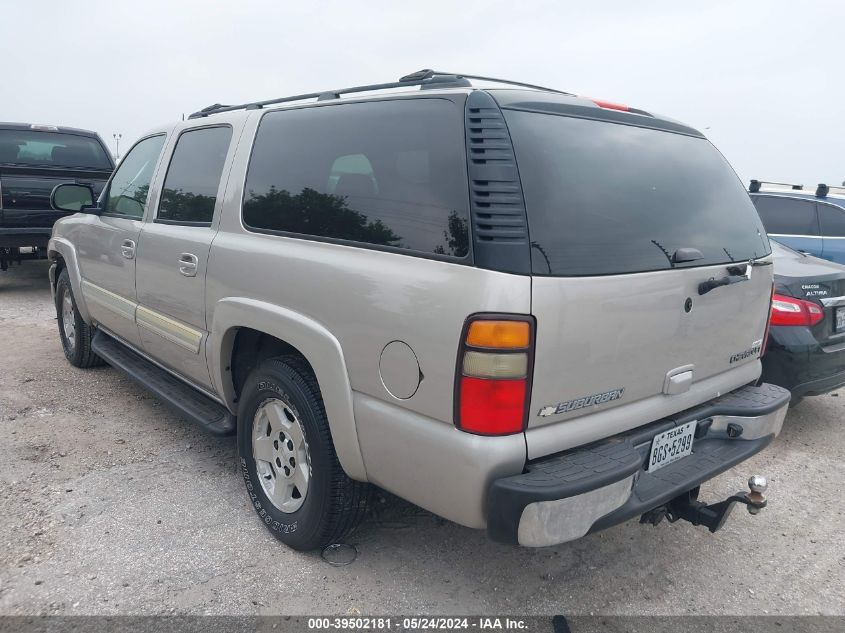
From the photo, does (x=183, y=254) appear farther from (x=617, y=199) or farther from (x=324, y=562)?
(x=617, y=199)

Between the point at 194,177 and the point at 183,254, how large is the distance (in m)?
0.47

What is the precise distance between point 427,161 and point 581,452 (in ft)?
3.71

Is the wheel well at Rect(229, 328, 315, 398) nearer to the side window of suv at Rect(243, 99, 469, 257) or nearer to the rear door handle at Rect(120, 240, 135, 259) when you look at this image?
the side window of suv at Rect(243, 99, 469, 257)

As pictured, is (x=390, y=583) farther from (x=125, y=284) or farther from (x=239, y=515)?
(x=125, y=284)

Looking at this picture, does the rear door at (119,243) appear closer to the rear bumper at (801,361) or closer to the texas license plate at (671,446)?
the texas license plate at (671,446)

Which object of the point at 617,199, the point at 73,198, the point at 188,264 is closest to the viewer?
the point at 617,199

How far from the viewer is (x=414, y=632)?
7.36 ft

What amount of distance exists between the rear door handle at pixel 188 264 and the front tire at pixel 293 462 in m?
0.67

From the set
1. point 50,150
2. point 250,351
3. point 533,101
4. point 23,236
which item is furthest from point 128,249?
point 50,150

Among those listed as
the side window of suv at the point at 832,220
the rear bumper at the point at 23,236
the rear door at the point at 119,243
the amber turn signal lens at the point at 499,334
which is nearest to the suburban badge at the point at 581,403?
the amber turn signal lens at the point at 499,334

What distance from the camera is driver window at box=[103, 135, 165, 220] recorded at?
3.77 meters

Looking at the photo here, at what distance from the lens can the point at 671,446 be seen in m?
2.36

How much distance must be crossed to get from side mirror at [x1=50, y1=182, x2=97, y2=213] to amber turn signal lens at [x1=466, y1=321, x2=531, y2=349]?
3557 mm

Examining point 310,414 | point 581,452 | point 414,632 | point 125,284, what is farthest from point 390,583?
point 125,284
